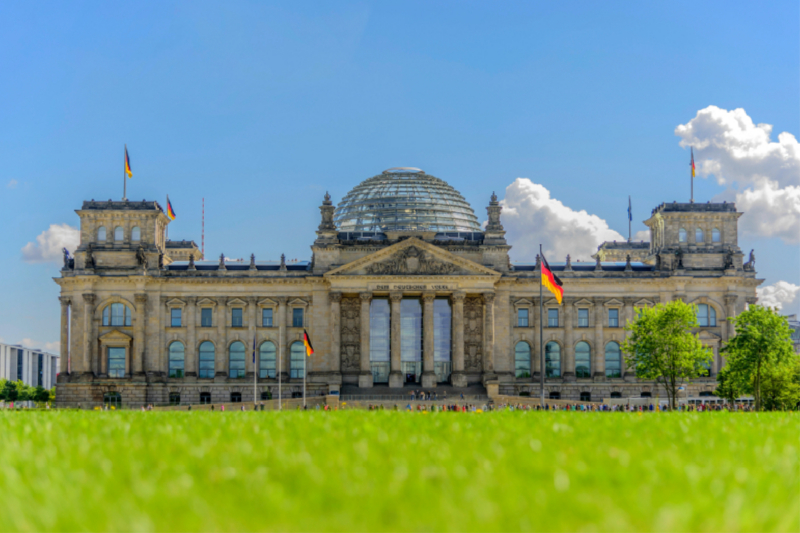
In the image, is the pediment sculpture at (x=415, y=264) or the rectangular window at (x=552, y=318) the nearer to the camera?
the pediment sculpture at (x=415, y=264)

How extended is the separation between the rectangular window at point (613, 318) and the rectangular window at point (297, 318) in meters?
38.5

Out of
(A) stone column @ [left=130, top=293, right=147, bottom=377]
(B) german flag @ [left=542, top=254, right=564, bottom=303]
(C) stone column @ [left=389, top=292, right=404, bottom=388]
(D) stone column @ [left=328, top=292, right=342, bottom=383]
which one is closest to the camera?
(B) german flag @ [left=542, top=254, right=564, bottom=303]

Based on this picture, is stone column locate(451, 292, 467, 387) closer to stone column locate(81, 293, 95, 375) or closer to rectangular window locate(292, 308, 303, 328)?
rectangular window locate(292, 308, 303, 328)

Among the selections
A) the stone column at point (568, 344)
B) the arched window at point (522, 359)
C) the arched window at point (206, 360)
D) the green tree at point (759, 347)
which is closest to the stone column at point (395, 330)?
the arched window at point (522, 359)

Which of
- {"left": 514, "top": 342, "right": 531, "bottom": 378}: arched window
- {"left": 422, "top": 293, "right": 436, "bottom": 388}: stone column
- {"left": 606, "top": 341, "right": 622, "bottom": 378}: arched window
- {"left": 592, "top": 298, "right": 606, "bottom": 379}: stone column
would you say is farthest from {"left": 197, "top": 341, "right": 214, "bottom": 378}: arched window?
{"left": 606, "top": 341, "right": 622, "bottom": 378}: arched window

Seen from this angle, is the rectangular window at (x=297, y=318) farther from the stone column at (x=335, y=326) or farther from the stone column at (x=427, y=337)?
the stone column at (x=427, y=337)

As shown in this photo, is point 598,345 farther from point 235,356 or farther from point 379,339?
point 235,356

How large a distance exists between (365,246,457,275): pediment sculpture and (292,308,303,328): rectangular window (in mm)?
11099

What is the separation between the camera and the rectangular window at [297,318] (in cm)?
10306

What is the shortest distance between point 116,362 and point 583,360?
57.7 metres

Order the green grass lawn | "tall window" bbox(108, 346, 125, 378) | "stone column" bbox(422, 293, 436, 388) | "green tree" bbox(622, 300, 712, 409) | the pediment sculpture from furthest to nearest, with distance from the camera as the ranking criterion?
"tall window" bbox(108, 346, 125, 378) < the pediment sculpture < "stone column" bbox(422, 293, 436, 388) < "green tree" bbox(622, 300, 712, 409) < the green grass lawn

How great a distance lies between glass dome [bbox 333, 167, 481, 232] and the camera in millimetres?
111438

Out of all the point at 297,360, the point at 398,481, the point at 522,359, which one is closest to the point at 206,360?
the point at 297,360

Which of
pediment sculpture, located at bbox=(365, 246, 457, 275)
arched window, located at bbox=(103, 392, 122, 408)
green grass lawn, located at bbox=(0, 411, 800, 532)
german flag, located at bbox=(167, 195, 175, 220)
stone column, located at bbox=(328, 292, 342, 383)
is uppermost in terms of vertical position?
german flag, located at bbox=(167, 195, 175, 220)
